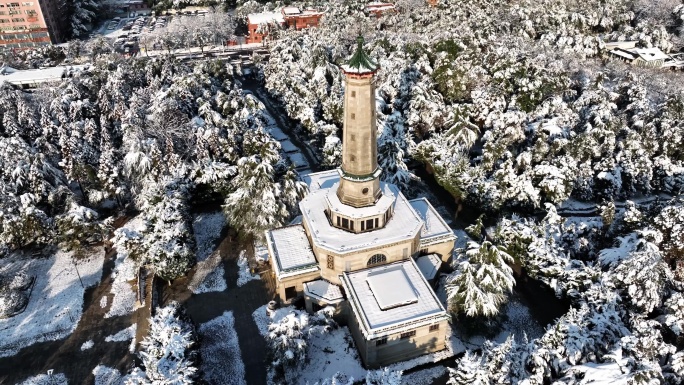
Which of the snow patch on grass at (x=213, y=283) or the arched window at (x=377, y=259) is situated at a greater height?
the arched window at (x=377, y=259)

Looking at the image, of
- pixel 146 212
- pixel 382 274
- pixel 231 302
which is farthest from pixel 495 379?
pixel 146 212

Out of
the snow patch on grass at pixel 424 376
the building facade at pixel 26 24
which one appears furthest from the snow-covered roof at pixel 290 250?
the building facade at pixel 26 24

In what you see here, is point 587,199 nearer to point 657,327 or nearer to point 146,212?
point 657,327

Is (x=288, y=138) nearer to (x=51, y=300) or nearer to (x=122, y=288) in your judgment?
(x=122, y=288)

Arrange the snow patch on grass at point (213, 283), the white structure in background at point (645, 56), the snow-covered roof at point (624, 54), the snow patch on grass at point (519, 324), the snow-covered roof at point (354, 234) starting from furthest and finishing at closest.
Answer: the snow-covered roof at point (624, 54) → the white structure in background at point (645, 56) → the snow patch on grass at point (213, 283) → the snow patch on grass at point (519, 324) → the snow-covered roof at point (354, 234)

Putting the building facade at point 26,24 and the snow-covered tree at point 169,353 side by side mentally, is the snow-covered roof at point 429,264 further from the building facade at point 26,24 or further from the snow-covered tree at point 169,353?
the building facade at point 26,24

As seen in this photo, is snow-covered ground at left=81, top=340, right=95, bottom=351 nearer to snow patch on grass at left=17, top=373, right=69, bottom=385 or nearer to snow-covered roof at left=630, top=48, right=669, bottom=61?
snow patch on grass at left=17, top=373, right=69, bottom=385

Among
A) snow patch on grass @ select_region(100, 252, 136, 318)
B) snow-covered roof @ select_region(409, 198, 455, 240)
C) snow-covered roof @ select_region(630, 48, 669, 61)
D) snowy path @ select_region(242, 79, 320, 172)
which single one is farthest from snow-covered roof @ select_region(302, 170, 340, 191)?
snow-covered roof @ select_region(630, 48, 669, 61)
